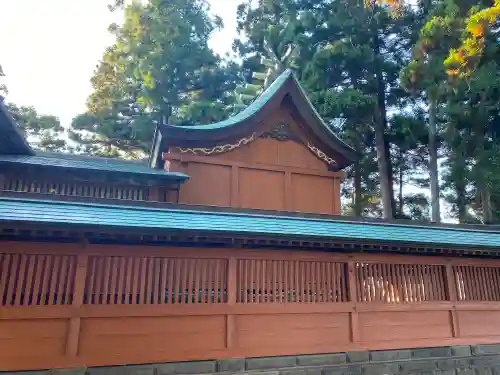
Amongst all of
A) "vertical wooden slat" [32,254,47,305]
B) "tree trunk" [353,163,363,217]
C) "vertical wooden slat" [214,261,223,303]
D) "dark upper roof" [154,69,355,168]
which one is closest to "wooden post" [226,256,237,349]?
"vertical wooden slat" [214,261,223,303]

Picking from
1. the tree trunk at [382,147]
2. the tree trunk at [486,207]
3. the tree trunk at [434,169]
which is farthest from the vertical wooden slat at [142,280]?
the tree trunk at [382,147]

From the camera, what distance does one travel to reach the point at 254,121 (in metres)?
12.8

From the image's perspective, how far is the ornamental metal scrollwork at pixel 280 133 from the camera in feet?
42.9

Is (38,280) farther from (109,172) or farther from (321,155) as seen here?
(321,155)

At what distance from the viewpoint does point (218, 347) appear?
7.37 m

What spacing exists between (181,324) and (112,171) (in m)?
4.95

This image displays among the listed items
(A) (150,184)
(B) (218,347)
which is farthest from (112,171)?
(B) (218,347)

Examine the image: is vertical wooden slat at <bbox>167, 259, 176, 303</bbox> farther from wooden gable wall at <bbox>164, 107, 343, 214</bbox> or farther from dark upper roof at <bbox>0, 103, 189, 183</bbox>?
wooden gable wall at <bbox>164, 107, 343, 214</bbox>

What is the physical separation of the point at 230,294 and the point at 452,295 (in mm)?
5290

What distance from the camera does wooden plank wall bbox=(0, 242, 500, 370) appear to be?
6613 mm

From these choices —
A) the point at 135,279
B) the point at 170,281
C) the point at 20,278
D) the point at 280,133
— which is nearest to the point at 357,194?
the point at 280,133

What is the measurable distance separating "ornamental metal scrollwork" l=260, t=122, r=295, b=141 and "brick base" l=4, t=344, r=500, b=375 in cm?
720

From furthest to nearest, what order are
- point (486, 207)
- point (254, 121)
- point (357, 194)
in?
point (357, 194)
point (486, 207)
point (254, 121)

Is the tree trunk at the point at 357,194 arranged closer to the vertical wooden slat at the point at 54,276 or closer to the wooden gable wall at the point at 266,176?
the wooden gable wall at the point at 266,176
